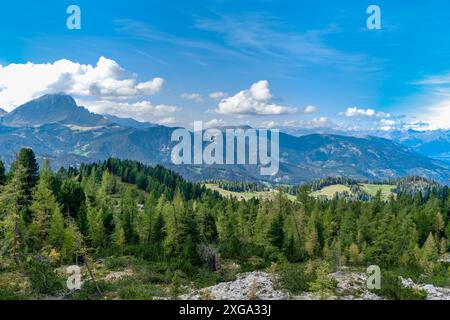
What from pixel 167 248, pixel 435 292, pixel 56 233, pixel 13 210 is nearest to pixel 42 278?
pixel 13 210

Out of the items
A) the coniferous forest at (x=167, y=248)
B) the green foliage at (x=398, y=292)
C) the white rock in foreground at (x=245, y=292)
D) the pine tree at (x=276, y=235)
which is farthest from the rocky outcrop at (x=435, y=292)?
the pine tree at (x=276, y=235)

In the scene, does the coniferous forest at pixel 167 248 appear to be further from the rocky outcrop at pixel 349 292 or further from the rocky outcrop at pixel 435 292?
the rocky outcrop at pixel 435 292

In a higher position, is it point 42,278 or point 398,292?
point 42,278

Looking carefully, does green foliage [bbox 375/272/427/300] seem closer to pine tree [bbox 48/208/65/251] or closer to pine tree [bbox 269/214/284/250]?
pine tree [bbox 269/214/284/250]

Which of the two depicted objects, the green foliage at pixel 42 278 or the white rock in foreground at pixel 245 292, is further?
the green foliage at pixel 42 278

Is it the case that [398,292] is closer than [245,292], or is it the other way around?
[398,292]

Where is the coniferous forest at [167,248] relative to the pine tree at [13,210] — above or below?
below

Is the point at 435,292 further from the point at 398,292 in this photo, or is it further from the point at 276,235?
the point at 276,235

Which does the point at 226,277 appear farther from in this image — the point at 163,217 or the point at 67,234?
the point at 163,217

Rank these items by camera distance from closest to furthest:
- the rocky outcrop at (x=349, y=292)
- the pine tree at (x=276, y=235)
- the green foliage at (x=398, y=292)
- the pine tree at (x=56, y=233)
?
the rocky outcrop at (x=349, y=292)
the green foliage at (x=398, y=292)
the pine tree at (x=56, y=233)
the pine tree at (x=276, y=235)
